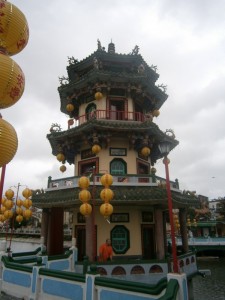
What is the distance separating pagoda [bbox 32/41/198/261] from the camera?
14.3m

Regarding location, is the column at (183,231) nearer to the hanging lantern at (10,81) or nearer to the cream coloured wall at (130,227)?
the cream coloured wall at (130,227)

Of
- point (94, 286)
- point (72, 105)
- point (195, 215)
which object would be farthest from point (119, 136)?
point (195, 215)

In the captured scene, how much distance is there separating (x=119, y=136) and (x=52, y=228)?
25.0 ft

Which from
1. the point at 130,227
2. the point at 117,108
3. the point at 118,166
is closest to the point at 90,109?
the point at 117,108

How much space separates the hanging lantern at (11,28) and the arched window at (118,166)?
11.1 metres

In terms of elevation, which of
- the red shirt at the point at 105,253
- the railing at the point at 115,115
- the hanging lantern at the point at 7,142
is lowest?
the red shirt at the point at 105,253

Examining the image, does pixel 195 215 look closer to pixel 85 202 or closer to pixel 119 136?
pixel 119 136

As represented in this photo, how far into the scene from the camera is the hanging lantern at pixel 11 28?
18.2 ft

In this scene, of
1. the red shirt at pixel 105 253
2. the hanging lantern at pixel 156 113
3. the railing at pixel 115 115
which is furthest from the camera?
the hanging lantern at pixel 156 113

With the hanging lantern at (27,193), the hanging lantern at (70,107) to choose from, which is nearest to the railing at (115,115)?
the hanging lantern at (70,107)

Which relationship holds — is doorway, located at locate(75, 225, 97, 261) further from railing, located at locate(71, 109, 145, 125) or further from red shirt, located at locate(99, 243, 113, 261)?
railing, located at locate(71, 109, 145, 125)

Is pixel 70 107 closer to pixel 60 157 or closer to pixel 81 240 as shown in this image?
pixel 60 157

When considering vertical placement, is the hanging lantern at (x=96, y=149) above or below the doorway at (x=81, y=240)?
above

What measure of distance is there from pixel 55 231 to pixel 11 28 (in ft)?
46.7
